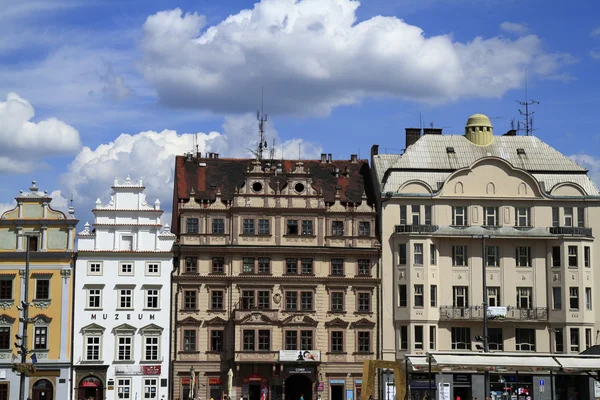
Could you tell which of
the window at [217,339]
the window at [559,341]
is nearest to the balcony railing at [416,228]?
the window at [559,341]

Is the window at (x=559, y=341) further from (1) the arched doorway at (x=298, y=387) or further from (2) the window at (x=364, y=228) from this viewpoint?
(1) the arched doorway at (x=298, y=387)

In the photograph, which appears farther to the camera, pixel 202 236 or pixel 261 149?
pixel 261 149

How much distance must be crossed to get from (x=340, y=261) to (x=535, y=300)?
14.7m

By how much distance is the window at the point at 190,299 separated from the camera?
80300 mm

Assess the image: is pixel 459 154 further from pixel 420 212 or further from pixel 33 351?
pixel 33 351

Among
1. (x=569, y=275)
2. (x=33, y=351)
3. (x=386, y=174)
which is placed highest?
(x=386, y=174)

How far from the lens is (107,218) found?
81.2 metres

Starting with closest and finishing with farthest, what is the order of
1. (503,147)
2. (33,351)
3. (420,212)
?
1. (33,351)
2. (420,212)
3. (503,147)

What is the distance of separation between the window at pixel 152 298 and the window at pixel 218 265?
442 centimetres

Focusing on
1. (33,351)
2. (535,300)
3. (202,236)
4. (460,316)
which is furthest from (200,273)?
(535,300)

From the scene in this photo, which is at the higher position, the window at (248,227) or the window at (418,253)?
the window at (248,227)

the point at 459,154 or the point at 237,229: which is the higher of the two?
the point at 459,154

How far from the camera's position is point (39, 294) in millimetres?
79188

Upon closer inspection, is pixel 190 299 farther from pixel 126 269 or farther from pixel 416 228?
pixel 416 228
